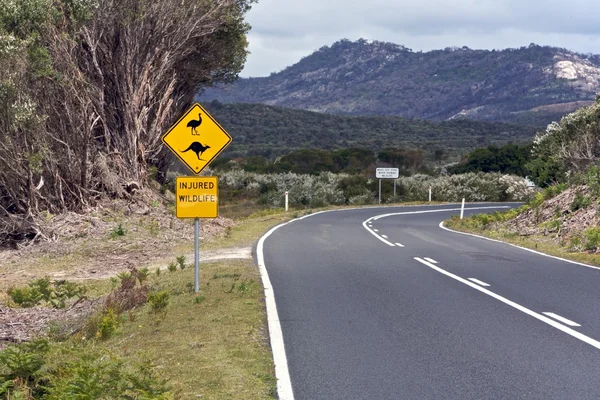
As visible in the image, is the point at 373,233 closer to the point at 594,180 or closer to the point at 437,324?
the point at 594,180

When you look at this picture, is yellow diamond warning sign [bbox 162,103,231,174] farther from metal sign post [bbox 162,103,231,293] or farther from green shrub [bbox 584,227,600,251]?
green shrub [bbox 584,227,600,251]

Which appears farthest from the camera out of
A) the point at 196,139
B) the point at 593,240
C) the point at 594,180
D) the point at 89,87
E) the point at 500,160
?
the point at 500,160

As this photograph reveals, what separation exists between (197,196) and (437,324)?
14.2ft

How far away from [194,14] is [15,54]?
8.30 m

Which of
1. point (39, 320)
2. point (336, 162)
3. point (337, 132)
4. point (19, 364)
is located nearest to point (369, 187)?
point (336, 162)

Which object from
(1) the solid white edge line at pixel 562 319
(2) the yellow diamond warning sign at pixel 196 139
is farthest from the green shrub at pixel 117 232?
(1) the solid white edge line at pixel 562 319

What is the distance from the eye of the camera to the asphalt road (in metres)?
6.88

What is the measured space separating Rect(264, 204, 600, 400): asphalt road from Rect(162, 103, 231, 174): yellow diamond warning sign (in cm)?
249

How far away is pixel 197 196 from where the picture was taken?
1173cm

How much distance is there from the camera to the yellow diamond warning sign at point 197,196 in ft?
38.2

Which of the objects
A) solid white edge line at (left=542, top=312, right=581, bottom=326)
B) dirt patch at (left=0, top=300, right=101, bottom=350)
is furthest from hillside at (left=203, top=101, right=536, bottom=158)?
solid white edge line at (left=542, top=312, right=581, bottom=326)

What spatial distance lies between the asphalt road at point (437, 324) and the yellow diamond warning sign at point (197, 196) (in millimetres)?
1824

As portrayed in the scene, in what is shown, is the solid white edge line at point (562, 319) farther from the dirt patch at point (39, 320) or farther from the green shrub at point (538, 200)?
the green shrub at point (538, 200)

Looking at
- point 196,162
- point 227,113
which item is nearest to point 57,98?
point 196,162
